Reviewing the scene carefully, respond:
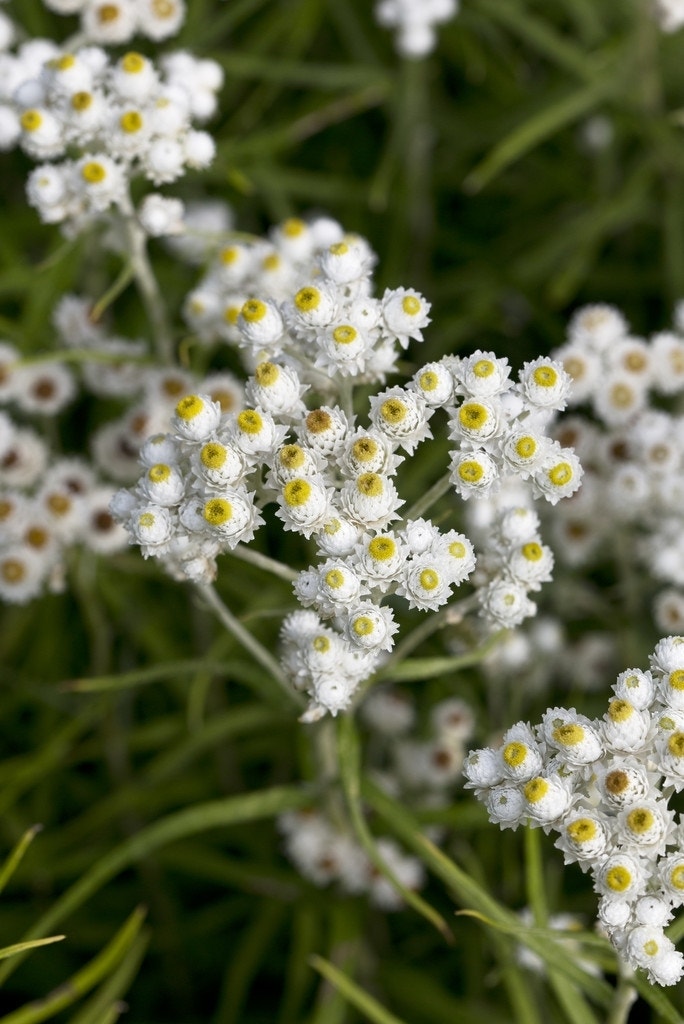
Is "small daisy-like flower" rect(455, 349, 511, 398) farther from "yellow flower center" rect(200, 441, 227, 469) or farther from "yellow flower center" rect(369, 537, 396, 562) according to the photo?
"yellow flower center" rect(200, 441, 227, 469)

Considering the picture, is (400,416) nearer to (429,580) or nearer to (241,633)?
(429,580)

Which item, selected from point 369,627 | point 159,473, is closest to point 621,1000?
point 369,627

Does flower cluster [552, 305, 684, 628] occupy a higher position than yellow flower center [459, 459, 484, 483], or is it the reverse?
flower cluster [552, 305, 684, 628]

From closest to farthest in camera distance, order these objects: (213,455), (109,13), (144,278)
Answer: (213,455) → (144,278) → (109,13)

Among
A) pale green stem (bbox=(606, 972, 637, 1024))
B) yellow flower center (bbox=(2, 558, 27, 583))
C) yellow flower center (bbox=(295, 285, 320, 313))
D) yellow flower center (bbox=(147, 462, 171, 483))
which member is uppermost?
yellow flower center (bbox=(295, 285, 320, 313))

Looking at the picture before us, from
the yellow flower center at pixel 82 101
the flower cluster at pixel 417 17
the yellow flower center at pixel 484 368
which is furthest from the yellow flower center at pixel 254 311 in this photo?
the flower cluster at pixel 417 17

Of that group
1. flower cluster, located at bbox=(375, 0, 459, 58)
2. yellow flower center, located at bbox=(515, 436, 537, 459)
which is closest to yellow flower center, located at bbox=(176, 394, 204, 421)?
yellow flower center, located at bbox=(515, 436, 537, 459)
